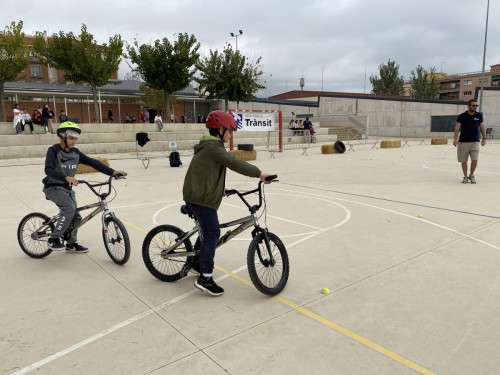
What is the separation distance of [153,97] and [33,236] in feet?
124

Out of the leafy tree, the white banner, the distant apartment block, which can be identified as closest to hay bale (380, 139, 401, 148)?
the white banner

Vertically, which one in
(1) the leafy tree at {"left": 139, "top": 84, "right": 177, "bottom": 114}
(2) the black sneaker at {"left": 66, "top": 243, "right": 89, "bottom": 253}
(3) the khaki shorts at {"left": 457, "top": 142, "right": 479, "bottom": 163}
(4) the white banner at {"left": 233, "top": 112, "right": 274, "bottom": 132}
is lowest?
(2) the black sneaker at {"left": 66, "top": 243, "right": 89, "bottom": 253}

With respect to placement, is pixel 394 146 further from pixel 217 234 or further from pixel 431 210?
pixel 217 234

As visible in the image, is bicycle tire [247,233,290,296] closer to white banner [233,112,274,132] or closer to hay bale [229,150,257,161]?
hay bale [229,150,257,161]

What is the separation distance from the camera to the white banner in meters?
19.3

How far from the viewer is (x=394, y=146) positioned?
26391 millimetres

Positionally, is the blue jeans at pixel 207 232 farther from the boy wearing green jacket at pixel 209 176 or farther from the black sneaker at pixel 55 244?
the black sneaker at pixel 55 244

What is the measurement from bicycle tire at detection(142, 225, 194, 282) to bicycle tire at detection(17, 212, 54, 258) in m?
1.71

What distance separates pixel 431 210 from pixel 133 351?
645 cm

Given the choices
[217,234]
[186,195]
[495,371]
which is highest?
[186,195]

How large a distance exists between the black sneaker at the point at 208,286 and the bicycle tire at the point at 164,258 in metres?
0.36

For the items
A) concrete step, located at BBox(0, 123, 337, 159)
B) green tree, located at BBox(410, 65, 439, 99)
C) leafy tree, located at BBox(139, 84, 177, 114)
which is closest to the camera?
concrete step, located at BBox(0, 123, 337, 159)

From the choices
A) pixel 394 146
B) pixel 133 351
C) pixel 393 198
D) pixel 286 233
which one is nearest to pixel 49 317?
pixel 133 351

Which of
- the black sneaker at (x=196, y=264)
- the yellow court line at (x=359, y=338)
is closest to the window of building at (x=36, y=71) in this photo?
the black sneaker at (x=196, y=264)
